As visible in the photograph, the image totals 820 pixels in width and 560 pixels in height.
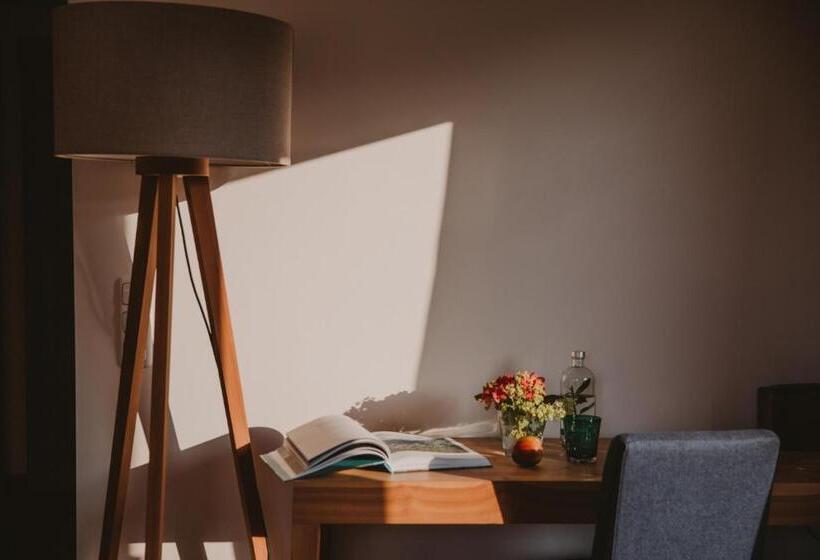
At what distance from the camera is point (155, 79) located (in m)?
1.89

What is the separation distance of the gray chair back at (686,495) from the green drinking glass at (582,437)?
46 centimetres

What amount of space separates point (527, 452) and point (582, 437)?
→ 0.51 ft

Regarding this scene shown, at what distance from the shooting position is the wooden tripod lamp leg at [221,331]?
84.4 inches

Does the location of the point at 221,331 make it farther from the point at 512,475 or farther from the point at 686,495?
the point at 686,495

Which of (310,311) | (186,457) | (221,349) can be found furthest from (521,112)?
(186,457)

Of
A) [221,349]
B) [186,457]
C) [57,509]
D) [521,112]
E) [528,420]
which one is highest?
[521,112]

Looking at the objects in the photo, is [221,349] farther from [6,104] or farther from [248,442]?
[6,104]

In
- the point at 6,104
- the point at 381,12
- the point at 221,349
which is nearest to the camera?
the point at 221,349

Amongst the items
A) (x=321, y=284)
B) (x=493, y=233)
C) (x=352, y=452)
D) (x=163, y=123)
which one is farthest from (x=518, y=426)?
(x=163, y=123)

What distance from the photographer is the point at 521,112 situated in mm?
2510

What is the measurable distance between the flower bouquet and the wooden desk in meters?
0.20

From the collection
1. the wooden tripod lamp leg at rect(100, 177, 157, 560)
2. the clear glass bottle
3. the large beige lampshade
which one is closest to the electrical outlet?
the wooden tripod lamp leg at rect(100, 177, 157, 560)

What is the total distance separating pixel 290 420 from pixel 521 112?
112 centimetres

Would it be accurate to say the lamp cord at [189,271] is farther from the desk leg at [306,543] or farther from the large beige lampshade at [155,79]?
the desk leg at [306,543]
